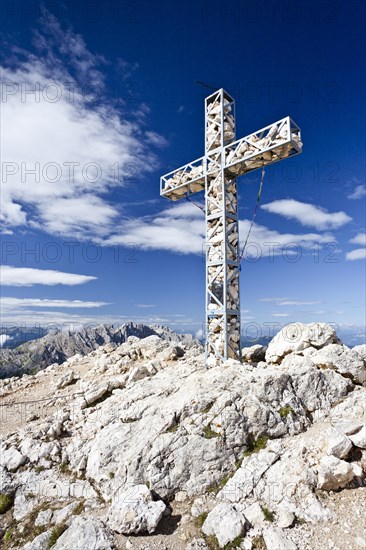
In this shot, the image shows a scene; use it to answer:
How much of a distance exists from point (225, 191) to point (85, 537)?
12.9 metres

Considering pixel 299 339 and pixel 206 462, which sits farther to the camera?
pixel 299 339

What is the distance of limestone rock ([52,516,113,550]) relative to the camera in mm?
5719

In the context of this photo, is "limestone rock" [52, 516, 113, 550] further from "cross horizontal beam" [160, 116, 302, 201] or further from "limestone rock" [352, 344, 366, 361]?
"cross horizontal beam" [160, 116, 302, 201]

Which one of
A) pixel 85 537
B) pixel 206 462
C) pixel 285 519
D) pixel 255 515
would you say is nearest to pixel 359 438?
pixel 285 519

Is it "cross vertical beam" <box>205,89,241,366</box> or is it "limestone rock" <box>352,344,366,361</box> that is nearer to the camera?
"limestone rock" <box>352,344,366,361</box>

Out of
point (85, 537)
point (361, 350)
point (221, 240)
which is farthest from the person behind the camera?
point (221, 240)

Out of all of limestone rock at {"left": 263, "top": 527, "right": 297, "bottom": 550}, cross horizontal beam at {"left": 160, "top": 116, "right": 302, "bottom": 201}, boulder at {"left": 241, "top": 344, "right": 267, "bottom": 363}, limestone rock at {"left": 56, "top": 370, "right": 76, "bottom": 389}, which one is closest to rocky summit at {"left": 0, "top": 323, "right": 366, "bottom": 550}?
limestone rock at {"left": 263, "top": 527, "right": 297, "bottom": 550}

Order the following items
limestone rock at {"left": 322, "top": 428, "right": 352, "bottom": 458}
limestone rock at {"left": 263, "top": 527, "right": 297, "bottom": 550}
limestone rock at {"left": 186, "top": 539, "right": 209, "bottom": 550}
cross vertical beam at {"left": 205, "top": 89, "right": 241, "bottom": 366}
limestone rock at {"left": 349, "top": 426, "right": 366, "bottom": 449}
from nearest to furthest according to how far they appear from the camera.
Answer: limestone rock at {"left": 263, "top": 527, "right": 297, "bottom": 550} < limestone rock at {"left": 186, "top": 539, "right": 209, "bottom": 550} < limestone rock at {"left": 322, "top": 428, "right": 352, "bottom": 458} < limestone rock at {"left": 349, "top": 426, "right": 366, "bottom": 449} < cross vertical beam at {"left": 205, "top": 89, "right": 241, "bottom": 366}

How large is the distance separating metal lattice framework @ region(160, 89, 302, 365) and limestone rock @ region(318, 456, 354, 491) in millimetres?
6067

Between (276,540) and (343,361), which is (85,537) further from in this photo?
(343,361)

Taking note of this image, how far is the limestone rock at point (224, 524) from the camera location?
580 centimetres

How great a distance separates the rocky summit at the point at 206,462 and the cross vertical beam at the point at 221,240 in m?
1.98

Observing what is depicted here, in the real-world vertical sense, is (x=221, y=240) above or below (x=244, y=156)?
below

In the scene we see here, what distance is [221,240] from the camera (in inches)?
529
